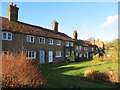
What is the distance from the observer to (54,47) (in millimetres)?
21719

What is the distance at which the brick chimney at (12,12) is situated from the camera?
16.3 meters

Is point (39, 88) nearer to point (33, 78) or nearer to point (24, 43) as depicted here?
point (33, 78)

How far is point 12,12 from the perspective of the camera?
16688 mm

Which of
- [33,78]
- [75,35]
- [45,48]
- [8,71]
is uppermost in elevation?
[75,35]

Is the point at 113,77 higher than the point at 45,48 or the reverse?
the reverse

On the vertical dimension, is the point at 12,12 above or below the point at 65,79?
above

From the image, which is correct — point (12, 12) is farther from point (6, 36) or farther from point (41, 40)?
point (41, 40)

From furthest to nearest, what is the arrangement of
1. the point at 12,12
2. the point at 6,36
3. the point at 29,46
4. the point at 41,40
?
the point at 41,40, the point at 12,12, the point at 29,46, the point at 6,36

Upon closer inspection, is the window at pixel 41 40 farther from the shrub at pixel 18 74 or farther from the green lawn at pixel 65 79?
the shrub at pixel 18 74

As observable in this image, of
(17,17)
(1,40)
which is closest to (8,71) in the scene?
(1,40)

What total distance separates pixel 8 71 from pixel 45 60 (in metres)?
14.3

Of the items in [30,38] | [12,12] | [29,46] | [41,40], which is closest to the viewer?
[29,46]

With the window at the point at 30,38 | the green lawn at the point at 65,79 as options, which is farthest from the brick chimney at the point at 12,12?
the green lawn at the point at 65,79

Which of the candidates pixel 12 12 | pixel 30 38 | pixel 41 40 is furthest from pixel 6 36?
pixel 41 40
